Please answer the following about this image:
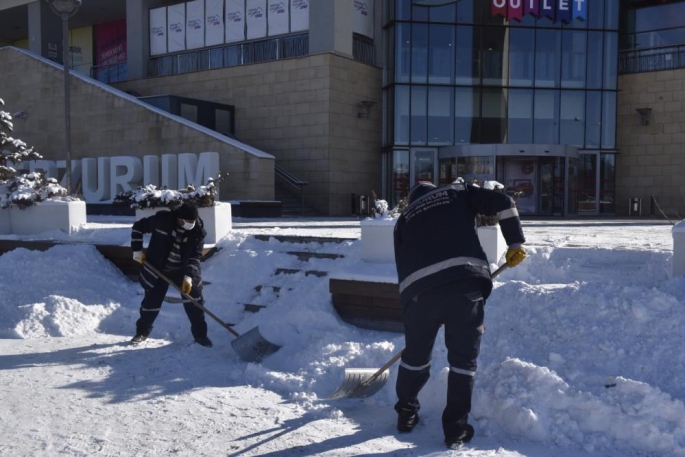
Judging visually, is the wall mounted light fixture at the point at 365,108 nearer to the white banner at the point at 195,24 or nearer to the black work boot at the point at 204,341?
the white banner at the point at 195,24

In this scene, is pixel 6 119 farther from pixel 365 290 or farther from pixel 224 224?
pixel 365 290

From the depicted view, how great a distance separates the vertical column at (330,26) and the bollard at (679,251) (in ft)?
54.6

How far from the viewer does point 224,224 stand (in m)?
10.5

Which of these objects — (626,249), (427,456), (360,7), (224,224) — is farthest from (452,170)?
(427,456)

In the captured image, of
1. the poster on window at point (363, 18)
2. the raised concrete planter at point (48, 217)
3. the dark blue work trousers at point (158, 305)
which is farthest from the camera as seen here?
the poster on window at point (363, 18)

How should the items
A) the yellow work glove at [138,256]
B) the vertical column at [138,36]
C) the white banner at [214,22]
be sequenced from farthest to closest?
the vertical column at [138,36]
the white banner at [214,22]
the yellow work glove at [138,256]

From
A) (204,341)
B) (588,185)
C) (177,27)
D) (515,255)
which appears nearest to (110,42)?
(177,27)

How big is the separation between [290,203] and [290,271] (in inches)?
489

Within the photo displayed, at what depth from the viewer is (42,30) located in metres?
29.4

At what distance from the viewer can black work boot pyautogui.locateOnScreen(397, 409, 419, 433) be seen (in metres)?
4.73

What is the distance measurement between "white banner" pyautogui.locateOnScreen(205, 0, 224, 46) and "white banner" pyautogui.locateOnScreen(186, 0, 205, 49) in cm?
20

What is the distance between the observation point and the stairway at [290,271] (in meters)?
8.45

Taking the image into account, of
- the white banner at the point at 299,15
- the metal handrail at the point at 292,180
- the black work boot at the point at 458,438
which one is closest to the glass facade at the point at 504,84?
the white banner at the point at 299,15

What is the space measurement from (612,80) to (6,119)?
1923cm
